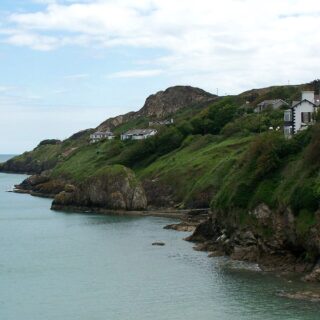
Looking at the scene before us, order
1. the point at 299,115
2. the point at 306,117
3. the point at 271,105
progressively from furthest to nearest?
the point at 271,105, the point at 299,115, the point at 306,117

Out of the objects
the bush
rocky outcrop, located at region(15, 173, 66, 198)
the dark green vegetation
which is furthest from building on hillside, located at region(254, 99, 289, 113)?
the bush

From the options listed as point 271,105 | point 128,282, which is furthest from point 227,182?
point 271,105

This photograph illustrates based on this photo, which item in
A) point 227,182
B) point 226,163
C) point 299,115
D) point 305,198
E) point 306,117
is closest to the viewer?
point 305,198

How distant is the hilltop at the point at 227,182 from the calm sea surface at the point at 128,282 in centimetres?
457

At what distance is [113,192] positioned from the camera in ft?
424

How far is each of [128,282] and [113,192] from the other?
6754cm

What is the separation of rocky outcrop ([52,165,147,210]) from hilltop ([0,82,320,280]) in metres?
0.21

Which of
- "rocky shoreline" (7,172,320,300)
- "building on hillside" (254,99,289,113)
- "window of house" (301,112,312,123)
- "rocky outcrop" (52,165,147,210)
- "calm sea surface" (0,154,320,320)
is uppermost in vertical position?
"building on hillside" (254,99,289,113)

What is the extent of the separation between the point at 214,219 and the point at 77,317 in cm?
3597

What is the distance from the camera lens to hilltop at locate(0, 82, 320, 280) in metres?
66.5

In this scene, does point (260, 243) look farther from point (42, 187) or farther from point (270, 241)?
point (42, 187)

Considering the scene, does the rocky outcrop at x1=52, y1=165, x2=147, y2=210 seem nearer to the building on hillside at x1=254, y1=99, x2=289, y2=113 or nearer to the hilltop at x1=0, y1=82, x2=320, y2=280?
the hilltop at x1=0, y1=82, x2=320, y2=280

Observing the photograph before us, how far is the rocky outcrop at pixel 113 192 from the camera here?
5059 inches

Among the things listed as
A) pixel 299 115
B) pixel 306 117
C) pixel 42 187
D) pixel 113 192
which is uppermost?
pixel 299 115
